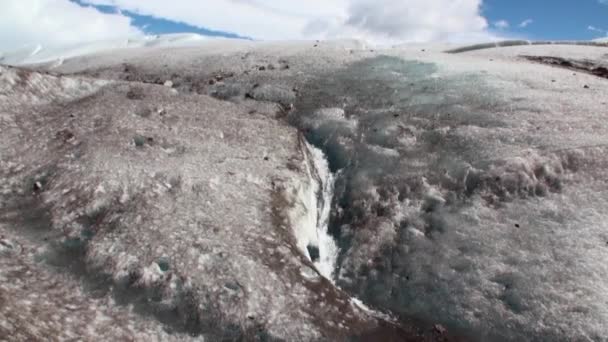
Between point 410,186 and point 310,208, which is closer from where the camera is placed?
point 310,208

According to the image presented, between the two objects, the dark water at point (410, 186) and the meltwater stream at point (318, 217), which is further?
the meltwater stream at point (318, 217)

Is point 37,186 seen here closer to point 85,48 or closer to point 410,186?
point 410,186

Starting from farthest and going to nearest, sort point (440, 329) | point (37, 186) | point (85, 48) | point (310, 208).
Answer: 1. point (85, 48)
2. point (310, 208)
3. point (37, 186)
4. point (440, 329)

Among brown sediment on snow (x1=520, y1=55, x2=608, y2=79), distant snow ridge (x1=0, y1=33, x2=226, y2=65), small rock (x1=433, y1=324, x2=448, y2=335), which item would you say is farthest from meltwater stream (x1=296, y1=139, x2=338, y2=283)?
distant snow ridge (x1=0, y1=33, x2=226, y2=65)

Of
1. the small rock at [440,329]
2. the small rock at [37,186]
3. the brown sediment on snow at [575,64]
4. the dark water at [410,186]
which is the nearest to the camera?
the small rock at [440,329]

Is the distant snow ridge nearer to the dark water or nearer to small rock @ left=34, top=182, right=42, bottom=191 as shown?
the dark water

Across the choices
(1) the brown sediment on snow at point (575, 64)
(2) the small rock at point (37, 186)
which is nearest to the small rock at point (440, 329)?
(2) the small rock at point (37, 186)

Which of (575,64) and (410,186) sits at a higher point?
(575,64)

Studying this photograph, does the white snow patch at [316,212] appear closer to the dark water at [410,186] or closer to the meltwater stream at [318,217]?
the meltwater stream at [318,217]

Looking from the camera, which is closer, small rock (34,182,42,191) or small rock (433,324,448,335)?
small rock (433,324,448,335)

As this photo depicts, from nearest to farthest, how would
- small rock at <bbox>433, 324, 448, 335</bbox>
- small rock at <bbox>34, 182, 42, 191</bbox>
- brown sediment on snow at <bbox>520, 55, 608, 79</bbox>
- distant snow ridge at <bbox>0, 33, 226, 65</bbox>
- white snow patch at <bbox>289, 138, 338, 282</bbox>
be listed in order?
small rock at <bbox>433, 324, 448, 335</bbox>, small rock at <bbox>34, 182, 42, 191</bbox>, white snow patch at <bbox>289, 138, 338, 282</bbox>, brown sediment on snow at <bbox>520, 55, 608, 79</bbox>, distant snow ridge at <bbox>0, 33, 226, 65</bbox>

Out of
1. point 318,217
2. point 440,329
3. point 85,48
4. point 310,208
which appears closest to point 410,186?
point 318,217

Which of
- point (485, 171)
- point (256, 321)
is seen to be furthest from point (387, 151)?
point (256, 321)
